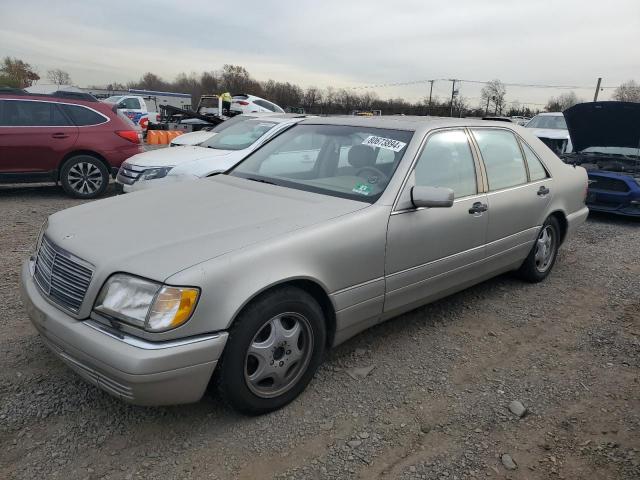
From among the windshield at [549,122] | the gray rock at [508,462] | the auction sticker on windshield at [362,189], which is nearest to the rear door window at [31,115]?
the auction sticker on windshield at [362,189]

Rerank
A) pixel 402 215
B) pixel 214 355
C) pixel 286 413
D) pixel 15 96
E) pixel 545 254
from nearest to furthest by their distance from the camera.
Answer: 1. pixel 214 355
2. pixel 286 413
3. pixel 402 215
4. pixel 545 254
5. pixel 15 96

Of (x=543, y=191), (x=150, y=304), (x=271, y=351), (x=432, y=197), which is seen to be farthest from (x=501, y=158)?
(x=150, y=304)

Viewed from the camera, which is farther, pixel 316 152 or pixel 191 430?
pixel 316 152

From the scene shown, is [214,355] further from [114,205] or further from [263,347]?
[114,205]

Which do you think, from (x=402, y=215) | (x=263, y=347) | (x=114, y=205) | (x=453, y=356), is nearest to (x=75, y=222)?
(x=114, y=205)

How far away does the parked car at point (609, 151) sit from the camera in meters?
7.55

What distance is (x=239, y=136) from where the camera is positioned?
7875 mm

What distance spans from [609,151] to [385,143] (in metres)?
6.69

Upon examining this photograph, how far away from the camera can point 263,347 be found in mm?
2627

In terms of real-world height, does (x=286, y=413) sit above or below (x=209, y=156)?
below

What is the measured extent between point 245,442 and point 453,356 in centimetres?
165

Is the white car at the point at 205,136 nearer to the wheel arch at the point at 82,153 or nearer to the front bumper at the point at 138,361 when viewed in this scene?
the wheel arch at the point at 82,153

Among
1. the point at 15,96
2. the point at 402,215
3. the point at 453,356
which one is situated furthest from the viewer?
the point at 15,96

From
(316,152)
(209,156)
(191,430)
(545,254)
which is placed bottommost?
(191,430)
